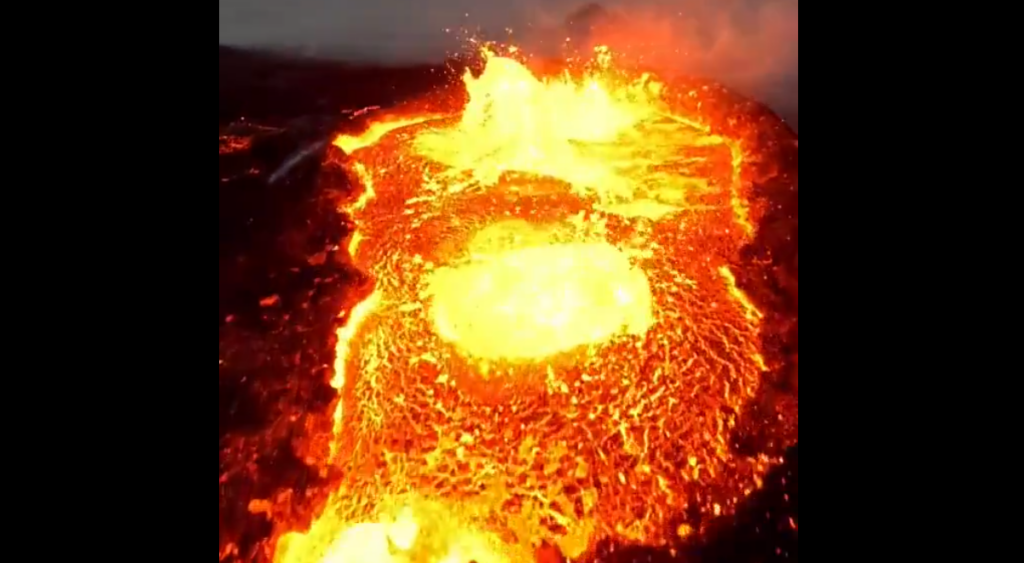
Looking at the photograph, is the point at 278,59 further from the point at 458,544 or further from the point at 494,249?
the point at 458,544

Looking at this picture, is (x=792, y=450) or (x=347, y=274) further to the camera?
(x=347, y=274)

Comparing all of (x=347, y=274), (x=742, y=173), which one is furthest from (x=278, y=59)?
(x=742, y=173)

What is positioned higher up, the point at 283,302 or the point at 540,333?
the point at 283,302
